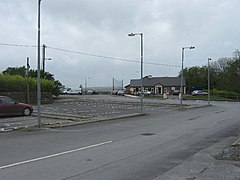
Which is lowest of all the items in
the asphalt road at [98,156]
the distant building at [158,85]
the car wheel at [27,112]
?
the asphalt road at [98,156]

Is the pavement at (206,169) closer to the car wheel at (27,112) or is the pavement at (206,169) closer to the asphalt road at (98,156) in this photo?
the asphalt road at (98,156)

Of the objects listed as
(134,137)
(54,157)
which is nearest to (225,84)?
(134,137)

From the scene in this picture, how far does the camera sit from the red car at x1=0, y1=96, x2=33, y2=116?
26.2 metres

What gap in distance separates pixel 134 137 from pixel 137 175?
25.5 ft

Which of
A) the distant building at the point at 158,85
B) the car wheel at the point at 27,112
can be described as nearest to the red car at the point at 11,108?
the car wheel at the point at 27,112

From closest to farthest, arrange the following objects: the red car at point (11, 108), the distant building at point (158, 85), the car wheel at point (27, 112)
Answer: the red car at point (11, 108)
the car wheel at point (27, 112)
the distant building at point (158, 85)

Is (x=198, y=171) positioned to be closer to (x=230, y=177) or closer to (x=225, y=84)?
(x=230, y=177)

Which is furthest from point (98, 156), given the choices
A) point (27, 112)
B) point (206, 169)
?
point (27, 112)

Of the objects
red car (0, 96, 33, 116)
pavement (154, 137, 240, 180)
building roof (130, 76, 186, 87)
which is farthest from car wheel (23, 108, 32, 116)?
building roof (130, 76, 186, 87)

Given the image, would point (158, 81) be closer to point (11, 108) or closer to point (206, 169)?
point (11, 108)

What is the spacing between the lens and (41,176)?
8242mm

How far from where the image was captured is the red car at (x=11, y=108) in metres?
26.2

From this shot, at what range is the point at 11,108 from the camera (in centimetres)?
2669

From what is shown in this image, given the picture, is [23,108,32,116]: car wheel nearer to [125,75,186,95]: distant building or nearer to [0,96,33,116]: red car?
[0,96,33,116]: red car
